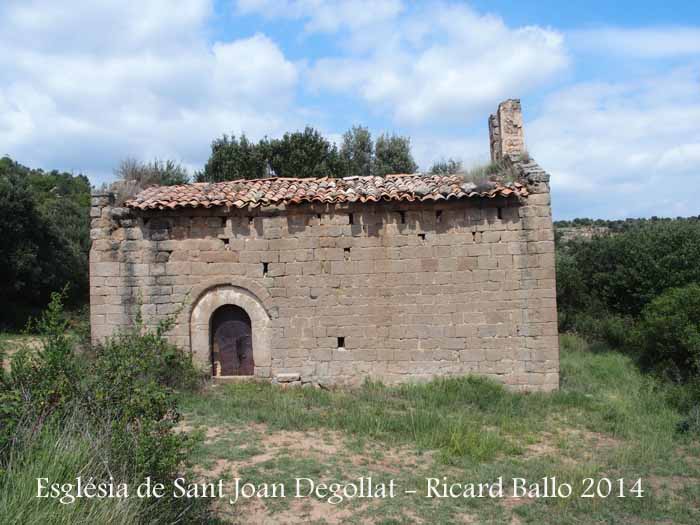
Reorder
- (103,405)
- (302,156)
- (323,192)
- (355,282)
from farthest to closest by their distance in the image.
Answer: (302,156) → (323,192) → (355,282) → (103,405)

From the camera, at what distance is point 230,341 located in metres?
10.6

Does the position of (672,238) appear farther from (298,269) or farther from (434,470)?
(434,470)

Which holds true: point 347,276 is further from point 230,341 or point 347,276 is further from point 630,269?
point 630,269

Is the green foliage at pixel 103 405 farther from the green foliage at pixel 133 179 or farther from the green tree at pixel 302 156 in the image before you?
the green tree at pixel 302 156

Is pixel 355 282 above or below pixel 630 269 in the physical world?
below

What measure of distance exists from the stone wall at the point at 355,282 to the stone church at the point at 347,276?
19mm

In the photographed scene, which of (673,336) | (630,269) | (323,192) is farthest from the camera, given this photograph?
(630,269)

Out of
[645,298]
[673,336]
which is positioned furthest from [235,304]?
[645,298]

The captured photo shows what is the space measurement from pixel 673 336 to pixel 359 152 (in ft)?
62.3

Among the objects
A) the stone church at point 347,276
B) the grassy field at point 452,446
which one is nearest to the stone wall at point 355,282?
the stone church at point 347,276

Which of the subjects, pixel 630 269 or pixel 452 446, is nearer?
pixel 452 446

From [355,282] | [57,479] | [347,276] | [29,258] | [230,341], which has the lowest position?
[57,479]

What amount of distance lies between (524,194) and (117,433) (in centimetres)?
782

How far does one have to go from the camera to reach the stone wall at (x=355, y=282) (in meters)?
9.75
